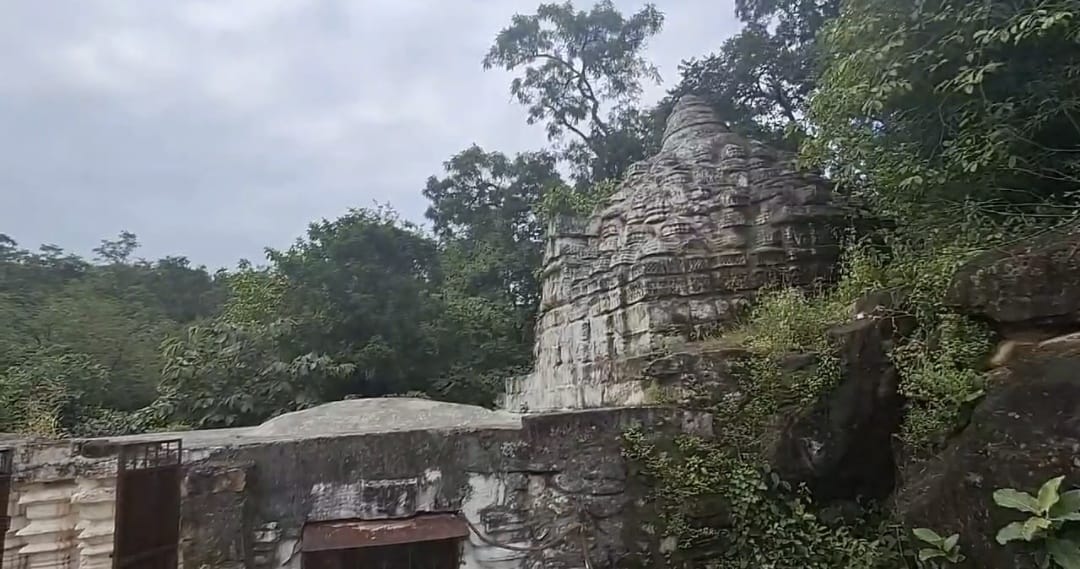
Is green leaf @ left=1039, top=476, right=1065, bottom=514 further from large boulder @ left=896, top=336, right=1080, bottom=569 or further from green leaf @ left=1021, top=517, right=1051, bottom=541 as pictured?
large boulder @ left=896, top=336, right=1080, bottom=569

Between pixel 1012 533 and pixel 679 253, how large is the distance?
4066 millimetres

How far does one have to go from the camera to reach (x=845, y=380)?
4.42 m

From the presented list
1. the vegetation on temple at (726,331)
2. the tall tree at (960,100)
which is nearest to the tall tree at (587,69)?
the vegetation on temple at (726,331)

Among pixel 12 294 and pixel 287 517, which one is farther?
pixel 12 294

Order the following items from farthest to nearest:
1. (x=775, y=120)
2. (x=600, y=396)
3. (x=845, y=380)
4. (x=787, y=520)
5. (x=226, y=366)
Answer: (x=775, y=120), (x=226, y=366), (x=600, y=396), (x=845, y=380), (x=787, y=520)

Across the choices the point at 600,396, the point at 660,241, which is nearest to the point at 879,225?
the point at 660,241

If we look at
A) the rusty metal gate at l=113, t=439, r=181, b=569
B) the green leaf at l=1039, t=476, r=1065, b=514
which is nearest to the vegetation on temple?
the green leaf at l=1039, t=476, r=1065, b=514

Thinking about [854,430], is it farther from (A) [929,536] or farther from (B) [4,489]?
(B) [4,489]

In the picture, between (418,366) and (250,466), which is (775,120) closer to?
(418,366)

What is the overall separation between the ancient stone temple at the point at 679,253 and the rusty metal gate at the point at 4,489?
4.02 m

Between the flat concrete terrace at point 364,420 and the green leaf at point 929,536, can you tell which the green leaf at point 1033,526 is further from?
the flat concrete terrace at point 364,420

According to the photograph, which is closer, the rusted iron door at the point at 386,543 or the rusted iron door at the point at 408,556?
the rusted iron door at the point at 386,543

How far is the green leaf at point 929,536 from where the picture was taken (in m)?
3.35

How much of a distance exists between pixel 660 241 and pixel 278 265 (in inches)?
320
